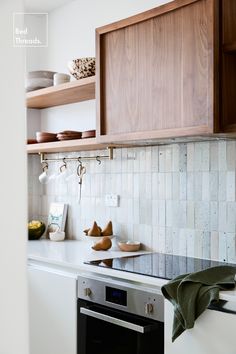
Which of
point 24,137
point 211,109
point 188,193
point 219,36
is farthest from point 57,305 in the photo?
point 24,137

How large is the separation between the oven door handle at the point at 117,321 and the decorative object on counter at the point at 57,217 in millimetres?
1088

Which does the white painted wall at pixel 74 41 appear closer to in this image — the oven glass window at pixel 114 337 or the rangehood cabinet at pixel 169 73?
the rangehood cabinet at pixel 169 73

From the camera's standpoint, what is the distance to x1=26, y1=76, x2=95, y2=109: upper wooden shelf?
2.78m

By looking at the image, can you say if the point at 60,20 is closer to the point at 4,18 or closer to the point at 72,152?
the point at 72,152

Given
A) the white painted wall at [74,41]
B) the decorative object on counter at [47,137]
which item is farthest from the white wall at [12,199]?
the decorative object on counter at [47,137]

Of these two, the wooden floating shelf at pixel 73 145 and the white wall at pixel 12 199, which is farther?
the wooden floating shelf at pixel 73 145

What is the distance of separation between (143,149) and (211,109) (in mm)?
885

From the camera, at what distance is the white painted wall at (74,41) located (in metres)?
3.08

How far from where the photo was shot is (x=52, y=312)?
256 centimetres

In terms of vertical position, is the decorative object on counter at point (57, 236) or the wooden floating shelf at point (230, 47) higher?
the wooden floating shelf at point (230, 47)

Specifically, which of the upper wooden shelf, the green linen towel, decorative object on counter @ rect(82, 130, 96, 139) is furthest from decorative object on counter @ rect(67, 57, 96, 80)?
the green linen towel

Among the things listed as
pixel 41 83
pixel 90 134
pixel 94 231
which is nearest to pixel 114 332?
pixel 94 231

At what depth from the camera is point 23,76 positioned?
0.96 feet

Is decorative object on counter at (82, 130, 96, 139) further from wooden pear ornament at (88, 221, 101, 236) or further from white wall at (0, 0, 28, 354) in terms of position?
white wall at (0, 0, 28, 354)
